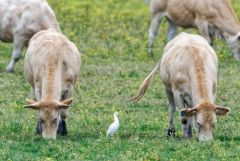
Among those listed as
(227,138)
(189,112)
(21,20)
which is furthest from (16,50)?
(189,112)

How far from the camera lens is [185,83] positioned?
13.7 meters

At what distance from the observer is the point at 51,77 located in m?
13.6

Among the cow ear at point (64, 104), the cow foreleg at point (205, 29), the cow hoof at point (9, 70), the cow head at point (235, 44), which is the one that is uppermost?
the cow foreleg at point (205, 29)

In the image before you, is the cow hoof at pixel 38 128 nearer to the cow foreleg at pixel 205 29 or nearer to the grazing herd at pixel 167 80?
the grazing herd at pixel 167 80

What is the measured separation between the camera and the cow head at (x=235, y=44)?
21.8m

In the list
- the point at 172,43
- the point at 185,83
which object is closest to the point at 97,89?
the point at 172,43

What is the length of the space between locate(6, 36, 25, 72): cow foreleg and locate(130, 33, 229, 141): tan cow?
5.54 meters

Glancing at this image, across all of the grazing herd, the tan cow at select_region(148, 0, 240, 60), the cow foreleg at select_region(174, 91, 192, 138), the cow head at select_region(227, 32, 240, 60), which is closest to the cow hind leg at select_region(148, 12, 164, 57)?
the tan cow at select_region(148, 0, 240, 60)

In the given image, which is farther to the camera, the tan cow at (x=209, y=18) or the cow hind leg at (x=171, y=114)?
the tan cow at (x=209, y=18)

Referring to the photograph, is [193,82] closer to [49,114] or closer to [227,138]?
[227,138]

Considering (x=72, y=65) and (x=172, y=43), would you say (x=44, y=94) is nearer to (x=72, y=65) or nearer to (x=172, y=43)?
(x=72, y=65)

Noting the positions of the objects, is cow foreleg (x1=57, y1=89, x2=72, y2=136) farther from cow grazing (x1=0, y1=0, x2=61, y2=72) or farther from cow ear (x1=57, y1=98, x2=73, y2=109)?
cow grazing (x1=0, y1=0, x2=61, y2=72)

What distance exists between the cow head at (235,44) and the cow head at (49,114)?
8.99m

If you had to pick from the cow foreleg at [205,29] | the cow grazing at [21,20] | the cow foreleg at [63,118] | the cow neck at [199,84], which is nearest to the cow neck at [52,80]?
the cow foreleg at [63,118]
